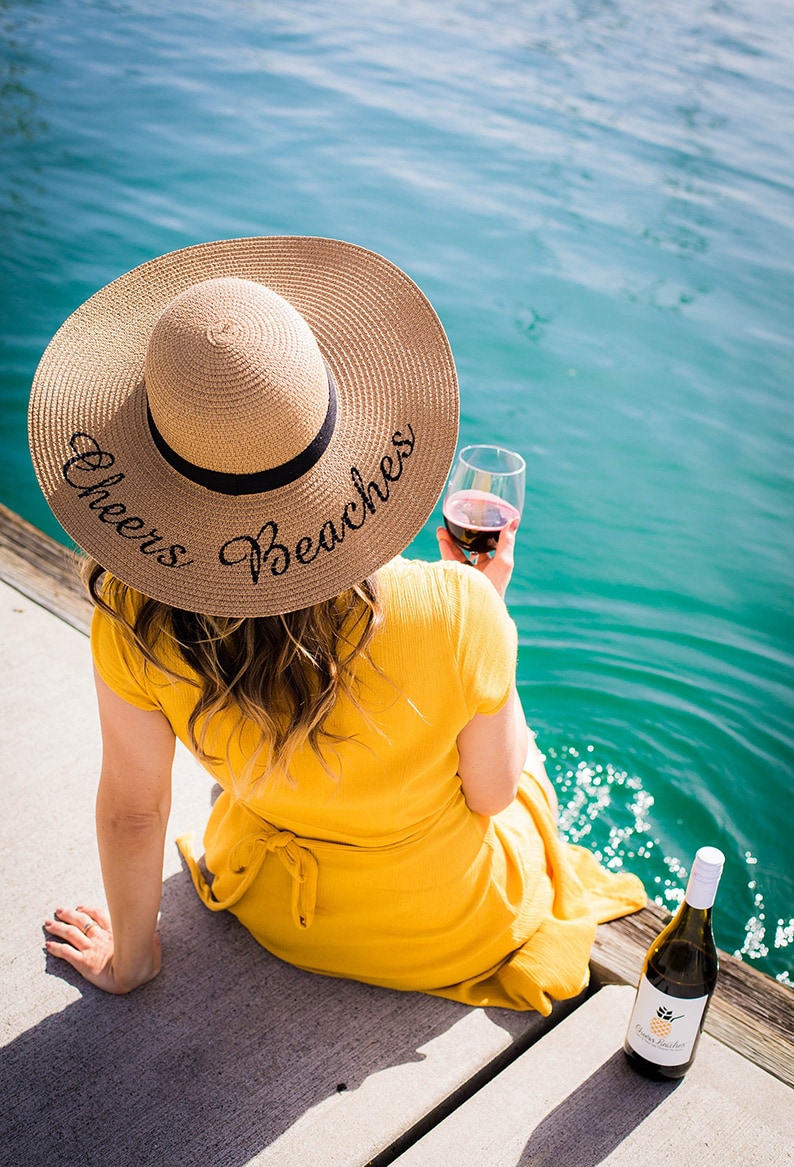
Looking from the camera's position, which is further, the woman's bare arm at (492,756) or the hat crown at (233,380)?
the woman's bare arm at (492,756)

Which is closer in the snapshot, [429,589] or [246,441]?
[246,441]

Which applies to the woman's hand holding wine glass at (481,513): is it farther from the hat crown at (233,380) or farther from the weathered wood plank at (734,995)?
the weathered wood plank at (734,995)

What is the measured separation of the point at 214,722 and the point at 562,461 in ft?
14.6

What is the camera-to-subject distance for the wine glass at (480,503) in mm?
1915

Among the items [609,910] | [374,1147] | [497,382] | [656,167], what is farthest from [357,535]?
[656,167]

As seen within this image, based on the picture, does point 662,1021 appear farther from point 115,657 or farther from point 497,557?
point 115,657

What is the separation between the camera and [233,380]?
118 centimetres

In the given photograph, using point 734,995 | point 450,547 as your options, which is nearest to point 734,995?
point 734,995

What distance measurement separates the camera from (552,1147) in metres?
1.70

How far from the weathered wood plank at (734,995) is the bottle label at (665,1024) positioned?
0.25 m

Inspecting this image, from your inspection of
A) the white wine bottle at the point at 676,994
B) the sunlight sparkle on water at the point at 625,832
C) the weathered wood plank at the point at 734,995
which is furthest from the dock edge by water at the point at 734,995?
the sunlight sparkle on water at the point at 625,832

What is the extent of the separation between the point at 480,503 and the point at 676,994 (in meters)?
1.03

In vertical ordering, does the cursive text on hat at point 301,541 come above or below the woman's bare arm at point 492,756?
above

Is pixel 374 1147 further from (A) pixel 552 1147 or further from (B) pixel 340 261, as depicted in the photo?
(B) pixel 340 261
